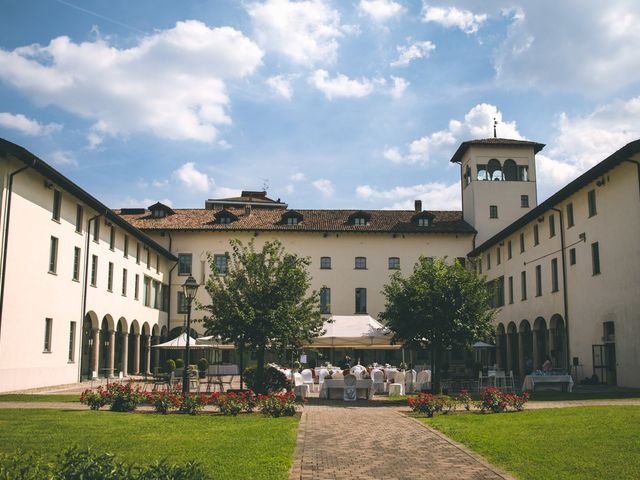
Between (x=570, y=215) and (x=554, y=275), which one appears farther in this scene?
(x=554, y=275)

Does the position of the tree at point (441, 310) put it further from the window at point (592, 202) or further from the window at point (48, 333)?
the window at point (48, 333)

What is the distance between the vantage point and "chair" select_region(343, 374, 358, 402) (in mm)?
21047

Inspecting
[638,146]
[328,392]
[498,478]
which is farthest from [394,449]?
[638,146]

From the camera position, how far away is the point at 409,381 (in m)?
25.2

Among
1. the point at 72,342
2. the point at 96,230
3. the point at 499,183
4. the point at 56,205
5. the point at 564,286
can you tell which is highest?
the point at 499,183

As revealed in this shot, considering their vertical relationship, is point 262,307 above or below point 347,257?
below

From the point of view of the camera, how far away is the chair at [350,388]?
69.1 ft

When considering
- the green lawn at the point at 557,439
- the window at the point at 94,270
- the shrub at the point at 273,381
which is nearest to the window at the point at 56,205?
the window at the point at 94,270

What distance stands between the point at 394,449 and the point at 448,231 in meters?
37.8

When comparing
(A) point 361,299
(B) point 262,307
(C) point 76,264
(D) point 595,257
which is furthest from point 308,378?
(A) point 361,299

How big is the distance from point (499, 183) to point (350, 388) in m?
30.8

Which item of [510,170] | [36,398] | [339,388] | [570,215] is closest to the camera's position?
[36,398]

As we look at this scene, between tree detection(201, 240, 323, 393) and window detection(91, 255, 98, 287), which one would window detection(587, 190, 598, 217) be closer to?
tree detection(201, 240, 323, 393)

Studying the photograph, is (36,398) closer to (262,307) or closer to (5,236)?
(5,236)
